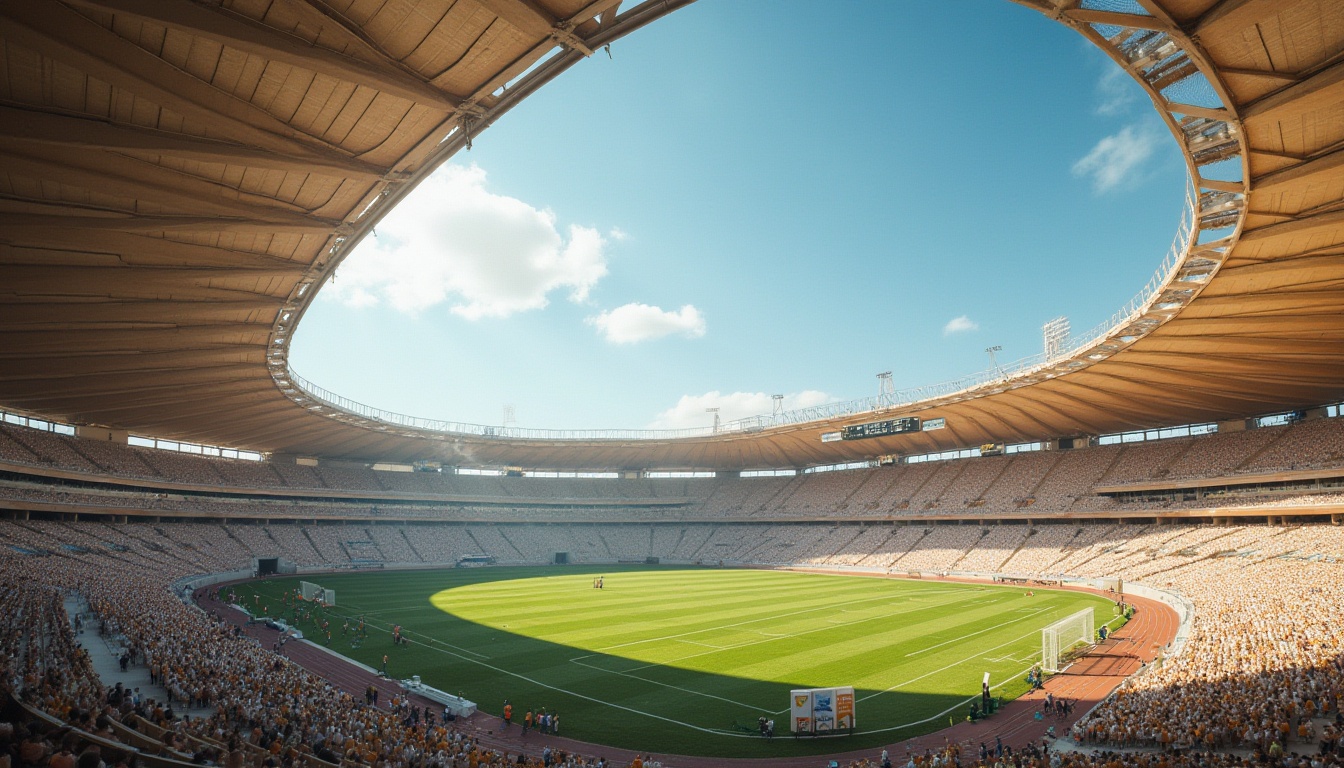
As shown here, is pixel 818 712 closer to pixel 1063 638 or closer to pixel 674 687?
pixel 674 687

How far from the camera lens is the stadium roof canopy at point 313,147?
38.0ft

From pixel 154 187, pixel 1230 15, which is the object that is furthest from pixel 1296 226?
pixel 154 187

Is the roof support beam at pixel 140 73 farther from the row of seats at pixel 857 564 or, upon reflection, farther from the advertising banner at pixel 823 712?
the advertising banner at pixel 823 712

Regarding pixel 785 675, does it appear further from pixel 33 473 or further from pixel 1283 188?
pixel 33 473

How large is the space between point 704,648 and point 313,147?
2477 centimetres

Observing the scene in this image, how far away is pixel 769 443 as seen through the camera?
73500 mm

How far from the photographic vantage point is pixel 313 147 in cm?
1509

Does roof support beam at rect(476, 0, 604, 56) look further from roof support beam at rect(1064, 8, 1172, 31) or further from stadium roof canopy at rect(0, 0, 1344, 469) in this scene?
roof support beam at rect(1064, 8, 1172, 31)

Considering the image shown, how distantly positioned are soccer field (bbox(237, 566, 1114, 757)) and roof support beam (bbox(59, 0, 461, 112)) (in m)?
17.3

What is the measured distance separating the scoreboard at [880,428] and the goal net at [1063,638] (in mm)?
26442

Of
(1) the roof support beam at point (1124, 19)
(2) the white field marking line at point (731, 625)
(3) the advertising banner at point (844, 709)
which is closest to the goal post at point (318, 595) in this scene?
(2) the white field marking line at point (731, 625)

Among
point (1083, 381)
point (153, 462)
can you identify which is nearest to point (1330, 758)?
point (1083, 381)

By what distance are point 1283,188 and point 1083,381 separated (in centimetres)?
2573

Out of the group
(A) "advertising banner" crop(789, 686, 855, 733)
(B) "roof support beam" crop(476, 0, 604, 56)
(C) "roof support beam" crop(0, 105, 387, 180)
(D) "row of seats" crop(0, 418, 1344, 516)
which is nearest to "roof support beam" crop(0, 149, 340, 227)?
(C) "roof support beam" crop(0, 105, 387, 180)
